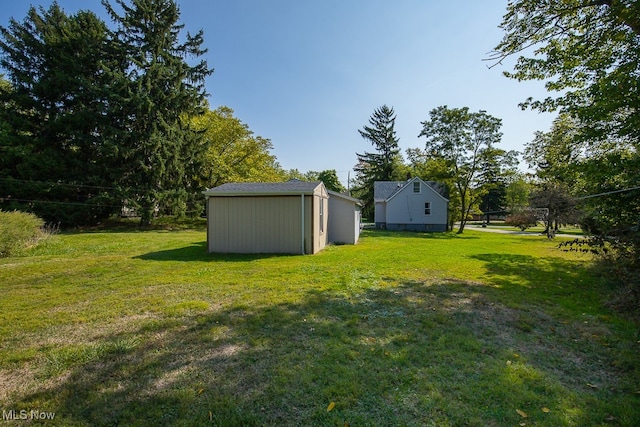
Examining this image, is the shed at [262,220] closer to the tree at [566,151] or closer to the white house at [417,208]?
the tree at [566,151]

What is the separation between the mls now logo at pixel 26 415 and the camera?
231cm

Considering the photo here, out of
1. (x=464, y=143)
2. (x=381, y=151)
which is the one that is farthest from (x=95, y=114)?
(x=381, y=151)

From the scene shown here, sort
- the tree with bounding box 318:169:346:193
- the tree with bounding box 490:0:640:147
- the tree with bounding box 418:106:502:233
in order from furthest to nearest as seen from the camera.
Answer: the tree with bounding box 318:169:346:193 → the tree with bounding box 418:106:502:233 → the tree with bounding box 490:0:640:147

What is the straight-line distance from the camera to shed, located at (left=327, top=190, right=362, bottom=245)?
14797mm

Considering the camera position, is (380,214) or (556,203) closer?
(556,203)

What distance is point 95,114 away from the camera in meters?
19.5

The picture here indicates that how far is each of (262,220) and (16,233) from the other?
27.4 ft

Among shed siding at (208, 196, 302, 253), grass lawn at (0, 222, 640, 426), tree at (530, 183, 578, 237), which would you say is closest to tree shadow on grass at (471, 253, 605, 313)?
grass lawn at (0, 222, 640, 426)

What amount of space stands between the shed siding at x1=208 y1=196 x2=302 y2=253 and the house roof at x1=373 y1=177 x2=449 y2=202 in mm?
17591

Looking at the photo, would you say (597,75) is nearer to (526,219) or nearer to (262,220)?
(262,220)

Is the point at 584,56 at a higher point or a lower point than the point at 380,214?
higher

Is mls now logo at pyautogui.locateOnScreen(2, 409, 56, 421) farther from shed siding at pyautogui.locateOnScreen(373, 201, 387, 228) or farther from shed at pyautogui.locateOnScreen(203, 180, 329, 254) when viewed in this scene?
shed siding at pyautogui.locateOnScreen(373, 201, 387, 228)

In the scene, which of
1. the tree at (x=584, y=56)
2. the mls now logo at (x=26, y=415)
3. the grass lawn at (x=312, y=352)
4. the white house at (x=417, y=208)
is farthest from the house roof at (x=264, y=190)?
the white house at (x=417, y=208)

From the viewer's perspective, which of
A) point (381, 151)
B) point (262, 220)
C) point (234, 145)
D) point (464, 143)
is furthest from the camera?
point (381, 151)
